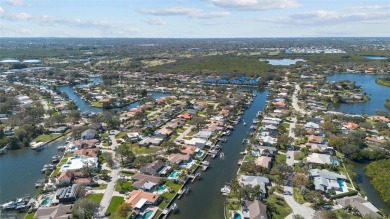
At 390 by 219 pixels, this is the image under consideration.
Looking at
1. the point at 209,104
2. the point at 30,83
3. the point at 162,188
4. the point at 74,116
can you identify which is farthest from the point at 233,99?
the point at 30,83

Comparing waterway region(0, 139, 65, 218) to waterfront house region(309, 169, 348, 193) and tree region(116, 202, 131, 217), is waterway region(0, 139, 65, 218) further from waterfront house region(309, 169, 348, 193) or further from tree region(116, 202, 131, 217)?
waterfront house region(309, 169, 348, 193)

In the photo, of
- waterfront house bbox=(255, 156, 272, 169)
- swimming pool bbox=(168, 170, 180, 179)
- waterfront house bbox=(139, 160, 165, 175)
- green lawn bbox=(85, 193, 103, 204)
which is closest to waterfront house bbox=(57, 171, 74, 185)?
green lawn bbox=(85, 193, 103, 204)

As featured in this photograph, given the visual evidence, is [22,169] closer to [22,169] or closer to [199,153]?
[22,169]

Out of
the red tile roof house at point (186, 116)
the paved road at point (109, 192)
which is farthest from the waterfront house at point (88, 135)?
the red tile roof house at point (186, 116)

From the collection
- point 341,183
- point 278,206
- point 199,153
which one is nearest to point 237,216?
point 278,206

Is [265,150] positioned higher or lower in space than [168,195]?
higher

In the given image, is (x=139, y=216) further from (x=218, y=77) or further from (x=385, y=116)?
(x=218, y=77)
